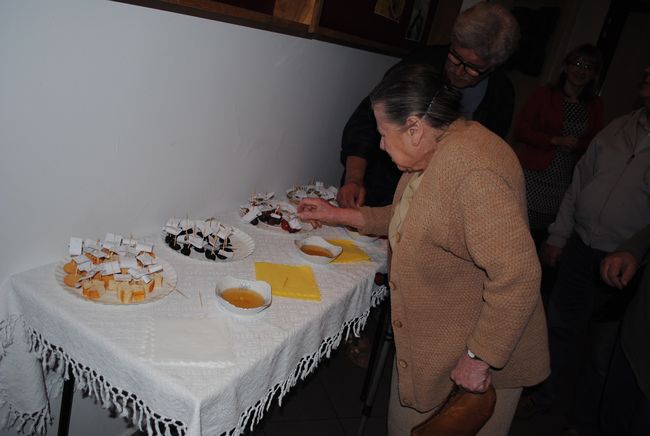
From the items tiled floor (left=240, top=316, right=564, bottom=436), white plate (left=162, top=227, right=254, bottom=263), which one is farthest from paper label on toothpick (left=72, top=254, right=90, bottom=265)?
tiled floor (left=240, top=316, right=564, bottom=436)

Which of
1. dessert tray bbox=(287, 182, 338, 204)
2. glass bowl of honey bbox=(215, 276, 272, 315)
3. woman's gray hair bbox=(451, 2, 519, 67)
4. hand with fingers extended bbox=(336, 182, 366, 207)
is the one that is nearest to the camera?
glass bowl of honey bbox=(215, 276, 272, 315)

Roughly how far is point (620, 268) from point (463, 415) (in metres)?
1.10

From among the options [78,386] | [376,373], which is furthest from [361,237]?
[78,386]

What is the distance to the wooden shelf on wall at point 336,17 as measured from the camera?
1530mm

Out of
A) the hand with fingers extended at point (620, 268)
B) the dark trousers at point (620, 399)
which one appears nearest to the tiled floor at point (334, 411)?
the dark trousers at point (620, 399)

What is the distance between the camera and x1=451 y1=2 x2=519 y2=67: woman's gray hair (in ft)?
5.60

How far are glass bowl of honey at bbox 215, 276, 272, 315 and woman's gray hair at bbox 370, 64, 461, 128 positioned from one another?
1.98ft

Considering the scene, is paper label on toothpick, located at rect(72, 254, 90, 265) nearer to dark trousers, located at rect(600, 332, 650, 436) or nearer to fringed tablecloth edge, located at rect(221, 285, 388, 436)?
fringed tablecloth edge, located at rect(221, 285, 388, 436)

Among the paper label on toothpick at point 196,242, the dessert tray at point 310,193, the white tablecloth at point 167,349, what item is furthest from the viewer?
the dessert tray at point 310,193

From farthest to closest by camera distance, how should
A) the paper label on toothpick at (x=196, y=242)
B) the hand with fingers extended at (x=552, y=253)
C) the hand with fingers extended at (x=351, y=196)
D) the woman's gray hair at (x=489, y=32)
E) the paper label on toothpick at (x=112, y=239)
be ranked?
the hand with fingers extended at (x=552, y=253)
the hand with fingers extended at (x=351, y=196)
the woman's gray hair at (x=489, y=32)
the paper label on toothpick at (x=196, y=242)
the paper label on toothpick at (x=112, y=239)

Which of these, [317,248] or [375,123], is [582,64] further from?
[317,248]

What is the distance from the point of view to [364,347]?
Answer: 9.16 ft

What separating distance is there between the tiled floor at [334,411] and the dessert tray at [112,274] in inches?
Result: 41.2

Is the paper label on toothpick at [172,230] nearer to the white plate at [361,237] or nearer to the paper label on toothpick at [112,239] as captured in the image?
the paper label on toothpick at [112,239]
